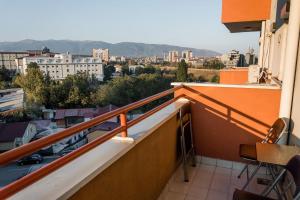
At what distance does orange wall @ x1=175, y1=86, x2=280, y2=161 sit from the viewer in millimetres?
2988

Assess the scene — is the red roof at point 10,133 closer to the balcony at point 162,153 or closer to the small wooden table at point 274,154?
the balcony at point 162,153

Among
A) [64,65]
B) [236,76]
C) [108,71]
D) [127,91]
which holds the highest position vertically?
[64,65]

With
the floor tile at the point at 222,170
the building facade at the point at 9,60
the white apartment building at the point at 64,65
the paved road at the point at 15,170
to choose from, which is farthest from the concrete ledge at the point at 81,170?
the building facade at the point at 9,60

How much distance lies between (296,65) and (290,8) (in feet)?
2.13

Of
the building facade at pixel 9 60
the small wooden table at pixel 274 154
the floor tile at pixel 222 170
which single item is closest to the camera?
the small wooden table at pixel 274 154

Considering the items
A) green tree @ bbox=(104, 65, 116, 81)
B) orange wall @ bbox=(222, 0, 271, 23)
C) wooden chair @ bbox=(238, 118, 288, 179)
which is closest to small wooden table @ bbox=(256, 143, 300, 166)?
wooden chair @ bbox=(238, 118, 288, 179)

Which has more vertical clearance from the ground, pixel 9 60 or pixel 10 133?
pixel 9 60

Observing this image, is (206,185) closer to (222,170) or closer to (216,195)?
(216,195)

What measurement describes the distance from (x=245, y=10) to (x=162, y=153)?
15.9 ft

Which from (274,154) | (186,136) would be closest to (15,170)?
(186,136)

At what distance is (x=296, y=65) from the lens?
2.42m

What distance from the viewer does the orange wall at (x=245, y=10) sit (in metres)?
5.43

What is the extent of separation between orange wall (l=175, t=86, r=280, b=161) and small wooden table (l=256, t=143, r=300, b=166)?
2.93 feet

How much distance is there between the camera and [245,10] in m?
5.61
